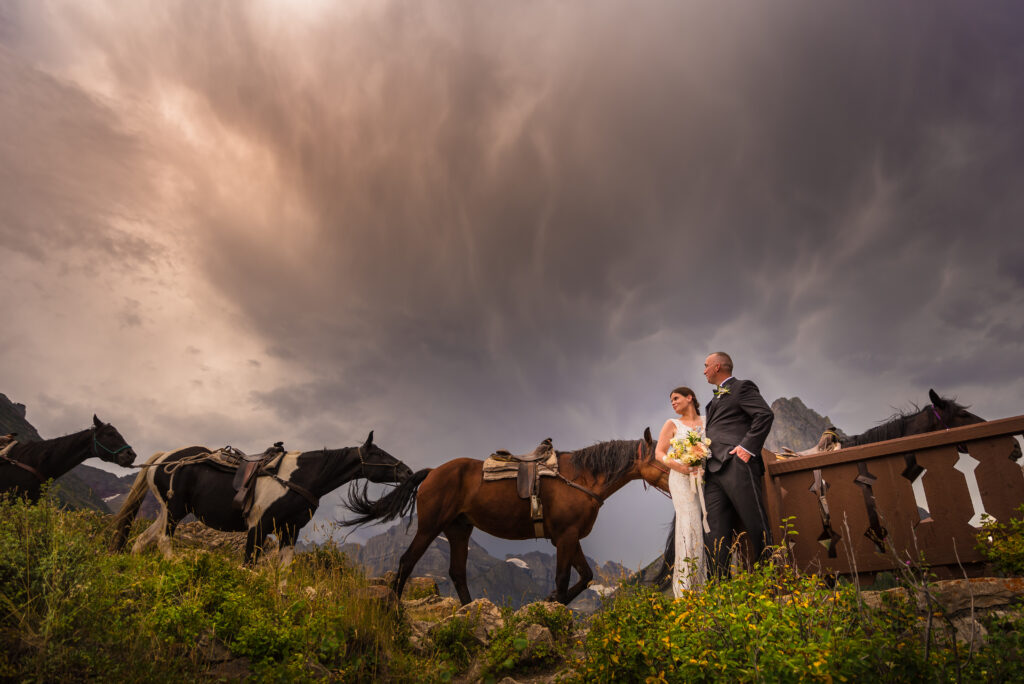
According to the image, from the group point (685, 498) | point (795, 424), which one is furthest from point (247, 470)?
point (795, 424)

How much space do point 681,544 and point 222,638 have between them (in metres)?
4.47

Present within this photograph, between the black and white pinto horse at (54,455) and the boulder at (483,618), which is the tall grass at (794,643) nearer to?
the boulder at (483,618)

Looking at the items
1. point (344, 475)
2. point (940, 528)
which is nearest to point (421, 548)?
point (344, 475)

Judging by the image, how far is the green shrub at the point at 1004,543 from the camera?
3830 mm

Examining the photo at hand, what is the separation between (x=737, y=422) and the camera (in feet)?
17.7

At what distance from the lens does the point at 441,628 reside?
17.3 feet

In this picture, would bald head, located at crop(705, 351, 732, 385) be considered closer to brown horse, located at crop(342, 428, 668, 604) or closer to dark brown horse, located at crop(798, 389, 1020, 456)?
brown horse, located at crop(342, 428, 668, 604)

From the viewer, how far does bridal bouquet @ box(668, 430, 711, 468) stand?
5337 mm

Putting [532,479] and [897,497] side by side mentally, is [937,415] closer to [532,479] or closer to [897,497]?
[897,497]

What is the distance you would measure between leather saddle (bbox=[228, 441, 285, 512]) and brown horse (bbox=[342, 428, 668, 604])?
8.52ft

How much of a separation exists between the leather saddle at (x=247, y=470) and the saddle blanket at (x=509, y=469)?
142 inches

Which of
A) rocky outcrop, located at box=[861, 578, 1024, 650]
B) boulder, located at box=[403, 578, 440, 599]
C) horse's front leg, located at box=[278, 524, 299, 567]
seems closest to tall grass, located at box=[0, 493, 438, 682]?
horse's front leg, located at box=[278, 524, 299, 567]

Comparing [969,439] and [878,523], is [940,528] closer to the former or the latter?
[878,523]

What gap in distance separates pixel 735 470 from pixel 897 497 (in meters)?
1.48
